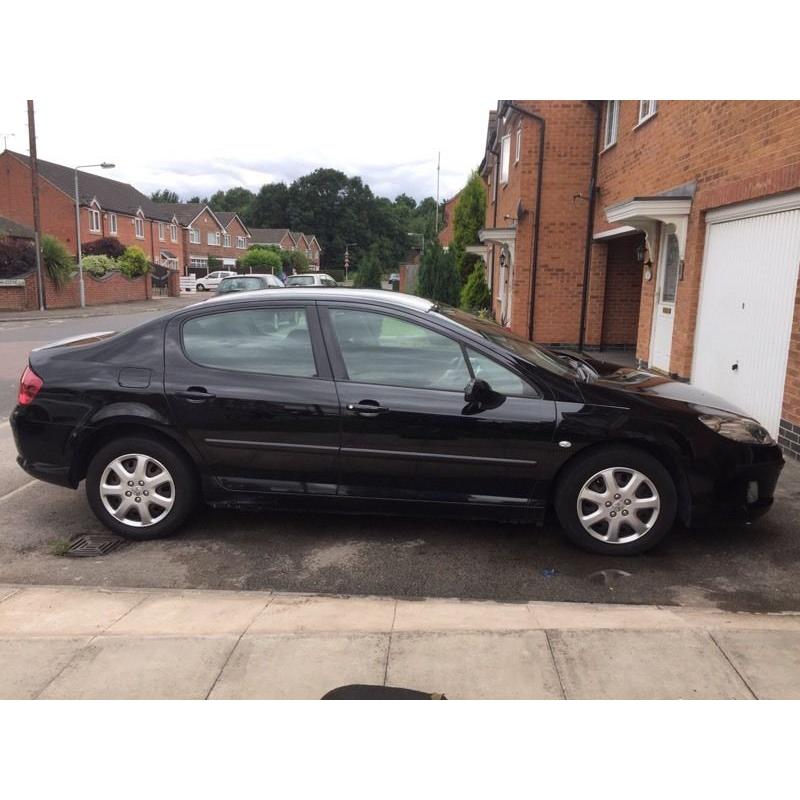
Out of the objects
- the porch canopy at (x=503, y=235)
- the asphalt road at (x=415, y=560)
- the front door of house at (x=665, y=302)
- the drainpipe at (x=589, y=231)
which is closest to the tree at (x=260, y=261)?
the porch canopy at (x=503, y=235)

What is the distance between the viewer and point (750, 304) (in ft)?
22.7

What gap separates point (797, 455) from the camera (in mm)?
6000

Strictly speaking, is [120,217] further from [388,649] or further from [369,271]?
[388,649]

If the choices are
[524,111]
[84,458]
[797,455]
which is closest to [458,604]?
[84,458]

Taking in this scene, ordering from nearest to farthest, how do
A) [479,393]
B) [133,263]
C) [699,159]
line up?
[479,393] < [699,159] < [133,263]

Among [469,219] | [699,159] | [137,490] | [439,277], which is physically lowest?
[137,490]

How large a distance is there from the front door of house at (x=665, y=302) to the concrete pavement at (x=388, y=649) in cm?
661

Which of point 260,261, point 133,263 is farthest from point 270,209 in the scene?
point 133,263

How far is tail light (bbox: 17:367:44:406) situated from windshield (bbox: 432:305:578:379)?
2.67m

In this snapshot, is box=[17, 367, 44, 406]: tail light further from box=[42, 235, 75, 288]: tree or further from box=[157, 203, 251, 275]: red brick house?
box=[157, 203, 251, 275]: red brick house

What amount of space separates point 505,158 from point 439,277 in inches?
154

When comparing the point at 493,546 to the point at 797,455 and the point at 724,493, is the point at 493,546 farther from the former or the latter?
the point at 797,455

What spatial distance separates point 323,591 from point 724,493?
2458 millimetres

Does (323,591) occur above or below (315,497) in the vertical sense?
below
